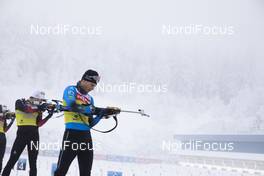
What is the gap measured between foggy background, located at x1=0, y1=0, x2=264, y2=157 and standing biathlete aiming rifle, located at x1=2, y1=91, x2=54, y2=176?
4.09 ft

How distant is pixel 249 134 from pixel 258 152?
1.10 ft

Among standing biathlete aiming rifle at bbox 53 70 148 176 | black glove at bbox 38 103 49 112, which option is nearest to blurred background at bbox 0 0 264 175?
black glove at bbox 38 103 49 112

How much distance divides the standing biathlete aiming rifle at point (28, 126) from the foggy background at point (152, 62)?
1.25 m

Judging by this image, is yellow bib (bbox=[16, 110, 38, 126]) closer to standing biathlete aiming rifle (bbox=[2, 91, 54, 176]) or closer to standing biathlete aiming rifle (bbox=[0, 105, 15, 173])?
standing biathlete aiming rifle (bbox=[2, 91, 54, 176])

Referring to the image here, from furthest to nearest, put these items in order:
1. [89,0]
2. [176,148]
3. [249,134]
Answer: [89,0], [249,134], [176,148]

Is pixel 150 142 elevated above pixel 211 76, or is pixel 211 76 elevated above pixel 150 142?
pixel 211 76

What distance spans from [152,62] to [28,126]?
2.33 meters

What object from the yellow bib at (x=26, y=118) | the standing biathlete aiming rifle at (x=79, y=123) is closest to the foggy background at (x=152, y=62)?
the yellow bib at (x=26, y=118)

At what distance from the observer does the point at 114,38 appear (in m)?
6.22

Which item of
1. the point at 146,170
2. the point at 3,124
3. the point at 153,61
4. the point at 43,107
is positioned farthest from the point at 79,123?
the point at 153,61

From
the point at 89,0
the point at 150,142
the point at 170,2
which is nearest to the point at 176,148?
the point at 150,142

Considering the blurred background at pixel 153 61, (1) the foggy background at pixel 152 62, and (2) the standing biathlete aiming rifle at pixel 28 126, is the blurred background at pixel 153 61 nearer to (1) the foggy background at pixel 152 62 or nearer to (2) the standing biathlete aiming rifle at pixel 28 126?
(1) the foggy background at pixel 152 62

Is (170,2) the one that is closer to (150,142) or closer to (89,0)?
(89,0)

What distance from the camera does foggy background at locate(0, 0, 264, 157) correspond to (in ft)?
19.6
